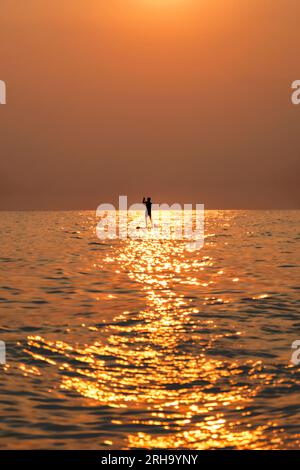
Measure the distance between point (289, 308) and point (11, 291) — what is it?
8063 millimetres

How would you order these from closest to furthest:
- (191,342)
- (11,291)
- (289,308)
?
(191,342) → (289,308) → (11,291)

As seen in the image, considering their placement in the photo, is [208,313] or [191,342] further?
[208,313]

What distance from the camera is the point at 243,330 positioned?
531 inches

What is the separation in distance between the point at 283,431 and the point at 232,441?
2.25ft

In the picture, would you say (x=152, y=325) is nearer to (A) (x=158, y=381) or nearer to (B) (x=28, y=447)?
(A) (x=158, y=381)

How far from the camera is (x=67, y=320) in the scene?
14.7 metres

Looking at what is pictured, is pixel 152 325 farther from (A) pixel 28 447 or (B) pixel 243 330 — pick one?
(A) pixel 28 447

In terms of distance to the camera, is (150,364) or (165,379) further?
(150,364)

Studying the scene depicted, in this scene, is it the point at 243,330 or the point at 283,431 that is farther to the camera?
the point at 243,330

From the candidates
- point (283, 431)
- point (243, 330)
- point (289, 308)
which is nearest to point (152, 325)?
point (243, 330)

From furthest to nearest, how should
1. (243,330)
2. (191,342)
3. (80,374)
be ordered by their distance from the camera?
(243,330)
(191,342)
(80,374)

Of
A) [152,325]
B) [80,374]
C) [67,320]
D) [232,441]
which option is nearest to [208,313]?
[152,325]

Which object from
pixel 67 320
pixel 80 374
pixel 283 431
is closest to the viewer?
pixel 283 431
